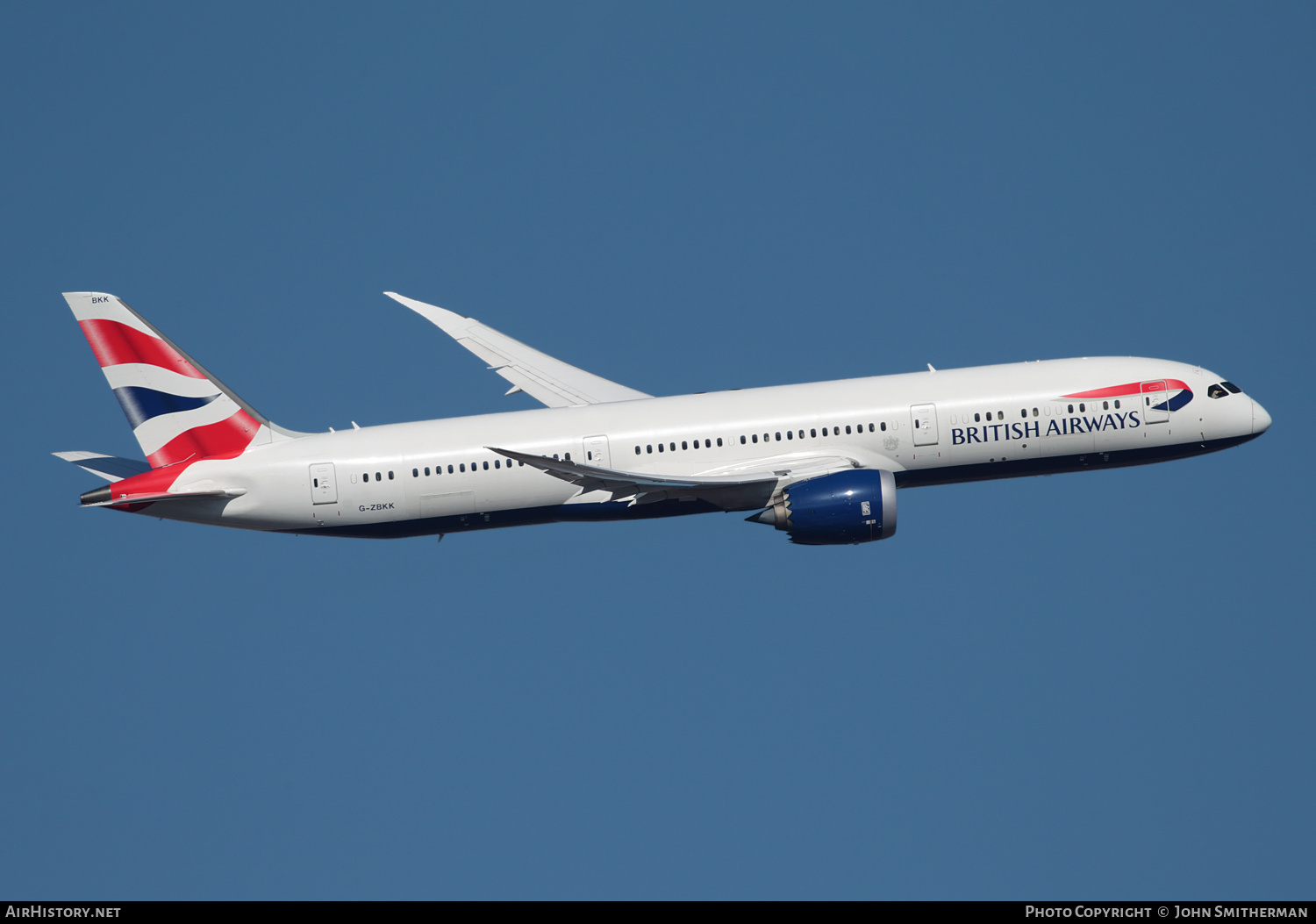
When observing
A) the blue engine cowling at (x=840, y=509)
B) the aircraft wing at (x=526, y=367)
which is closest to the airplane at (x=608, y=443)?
the blue engine cowling at (x=840, y=509)

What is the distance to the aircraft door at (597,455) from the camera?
47.8 m

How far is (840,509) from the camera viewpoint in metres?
46.0

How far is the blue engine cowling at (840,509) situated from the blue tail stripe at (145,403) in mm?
19639

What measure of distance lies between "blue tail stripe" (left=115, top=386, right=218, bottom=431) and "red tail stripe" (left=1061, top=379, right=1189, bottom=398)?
28.7 m

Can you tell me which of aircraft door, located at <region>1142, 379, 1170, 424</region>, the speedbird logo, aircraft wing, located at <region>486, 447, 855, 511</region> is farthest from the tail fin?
aircraft door, located at <region>1142, 379, 1170, 424</region>

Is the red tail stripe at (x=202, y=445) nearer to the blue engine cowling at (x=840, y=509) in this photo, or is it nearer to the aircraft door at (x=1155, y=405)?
the blue engine cowling at (x=840, y=509)

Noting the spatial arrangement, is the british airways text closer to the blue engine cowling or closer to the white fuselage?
the white fuselage

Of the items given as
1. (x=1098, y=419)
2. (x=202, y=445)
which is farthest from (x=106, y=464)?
(x=1098, y=419)

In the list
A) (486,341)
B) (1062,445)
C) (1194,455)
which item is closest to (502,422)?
(486,341)

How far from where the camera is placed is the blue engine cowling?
1812 inches

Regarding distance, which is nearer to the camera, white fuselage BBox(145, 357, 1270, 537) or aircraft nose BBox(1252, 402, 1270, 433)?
white fuselage BBox(145, 357, 1270, 537)

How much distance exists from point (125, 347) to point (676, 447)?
712 inches

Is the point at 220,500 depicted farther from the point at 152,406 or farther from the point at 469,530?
the point at 469,530

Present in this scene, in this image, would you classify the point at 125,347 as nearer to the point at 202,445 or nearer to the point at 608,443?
the point at 202,445
